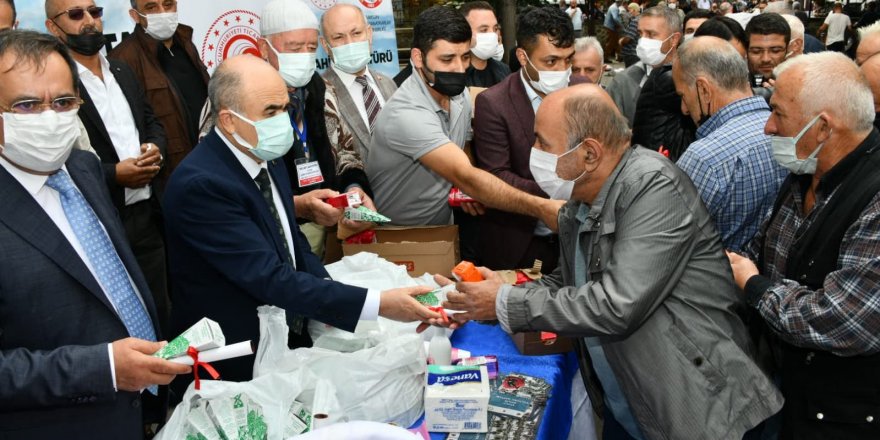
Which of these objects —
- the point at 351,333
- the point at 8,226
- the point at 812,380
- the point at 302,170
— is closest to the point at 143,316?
the point at 8,226

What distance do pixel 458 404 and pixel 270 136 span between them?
3.70 feet

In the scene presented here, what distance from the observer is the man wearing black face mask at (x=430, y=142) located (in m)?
3.32

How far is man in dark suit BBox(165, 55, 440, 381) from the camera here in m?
2.22

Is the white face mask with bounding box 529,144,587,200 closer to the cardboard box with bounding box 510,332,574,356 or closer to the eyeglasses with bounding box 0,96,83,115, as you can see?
the cardboard box with bounding box 510,332,574,356

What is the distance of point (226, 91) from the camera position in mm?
2361

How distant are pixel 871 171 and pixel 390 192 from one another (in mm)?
2204

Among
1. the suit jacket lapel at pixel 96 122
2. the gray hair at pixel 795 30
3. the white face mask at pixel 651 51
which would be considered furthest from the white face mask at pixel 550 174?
the gray hair at pixel 795 30

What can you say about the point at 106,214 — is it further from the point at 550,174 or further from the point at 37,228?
the point at 550,174

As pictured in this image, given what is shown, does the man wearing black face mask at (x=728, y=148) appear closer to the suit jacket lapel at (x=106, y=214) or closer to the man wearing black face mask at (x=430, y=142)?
the man wearing black face mask at (x=430, y=142)

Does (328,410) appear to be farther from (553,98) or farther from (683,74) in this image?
(683,74)

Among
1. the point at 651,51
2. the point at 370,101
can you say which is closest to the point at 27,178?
the point at 370,101

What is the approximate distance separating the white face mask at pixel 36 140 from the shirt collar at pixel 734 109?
248cm

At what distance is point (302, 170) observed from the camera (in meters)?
3.52

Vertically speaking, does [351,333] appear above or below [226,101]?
below
